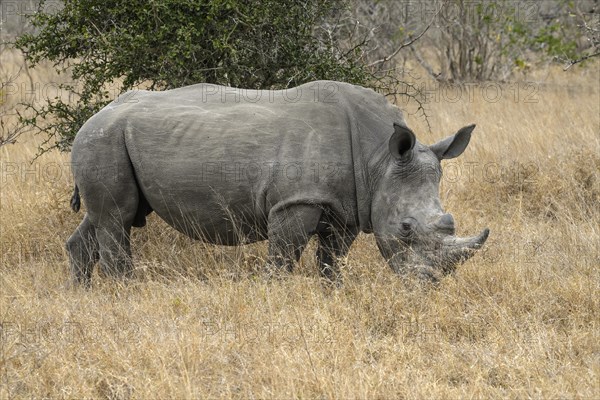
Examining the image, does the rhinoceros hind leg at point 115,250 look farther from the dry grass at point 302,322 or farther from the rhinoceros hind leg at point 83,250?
the rhinoceros hind leg at point 83,250

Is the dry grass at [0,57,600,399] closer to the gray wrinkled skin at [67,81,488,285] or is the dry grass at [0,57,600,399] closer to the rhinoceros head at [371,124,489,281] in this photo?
the rhinoceros head at [371,124,489,281]

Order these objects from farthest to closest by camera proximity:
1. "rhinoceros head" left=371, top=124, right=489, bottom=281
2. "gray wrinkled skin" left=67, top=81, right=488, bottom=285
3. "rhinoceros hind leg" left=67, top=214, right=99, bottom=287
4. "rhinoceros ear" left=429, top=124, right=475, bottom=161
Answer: "rhinoceros hind leg" left=67, top=214, right=99, bottom=287
"rhinoceros ear" left=429, top=124, right=475, bottom=161
"gray wrinkled skin" left=67, top=81, right=488, bottom=285
"rhinoceros head" left=371, top=124, right=489, bottom=281

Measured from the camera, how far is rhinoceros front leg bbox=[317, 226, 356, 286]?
20.4ft

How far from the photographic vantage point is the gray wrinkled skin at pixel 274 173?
593cm

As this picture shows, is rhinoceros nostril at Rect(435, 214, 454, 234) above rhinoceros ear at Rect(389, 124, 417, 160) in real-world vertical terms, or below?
below

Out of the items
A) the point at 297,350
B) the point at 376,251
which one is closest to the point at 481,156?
the point at 376,251

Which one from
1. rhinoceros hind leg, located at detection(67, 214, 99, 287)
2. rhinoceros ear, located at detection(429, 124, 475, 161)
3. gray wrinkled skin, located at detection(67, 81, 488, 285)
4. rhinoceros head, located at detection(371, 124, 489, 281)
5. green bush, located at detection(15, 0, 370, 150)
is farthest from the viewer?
green bush, located at detection(15, 0, 370, 150)

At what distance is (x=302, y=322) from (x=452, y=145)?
1.70 m

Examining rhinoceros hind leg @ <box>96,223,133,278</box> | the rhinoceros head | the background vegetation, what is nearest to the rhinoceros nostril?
the rhinoceros head

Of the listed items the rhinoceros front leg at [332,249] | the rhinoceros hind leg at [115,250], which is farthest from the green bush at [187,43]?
the rhinoceros front leg at [332,249]

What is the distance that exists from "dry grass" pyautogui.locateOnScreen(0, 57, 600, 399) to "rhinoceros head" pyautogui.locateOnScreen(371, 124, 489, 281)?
179mm

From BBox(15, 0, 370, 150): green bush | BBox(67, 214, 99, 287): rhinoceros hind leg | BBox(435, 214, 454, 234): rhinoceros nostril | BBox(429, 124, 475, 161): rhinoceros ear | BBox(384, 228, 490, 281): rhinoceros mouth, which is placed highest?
BBox(15, 0, 370, 150): green bush

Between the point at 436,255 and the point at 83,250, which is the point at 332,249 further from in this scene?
the point at 83,250

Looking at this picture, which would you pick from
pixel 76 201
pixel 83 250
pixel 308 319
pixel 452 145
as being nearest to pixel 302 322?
pixel 308 319
